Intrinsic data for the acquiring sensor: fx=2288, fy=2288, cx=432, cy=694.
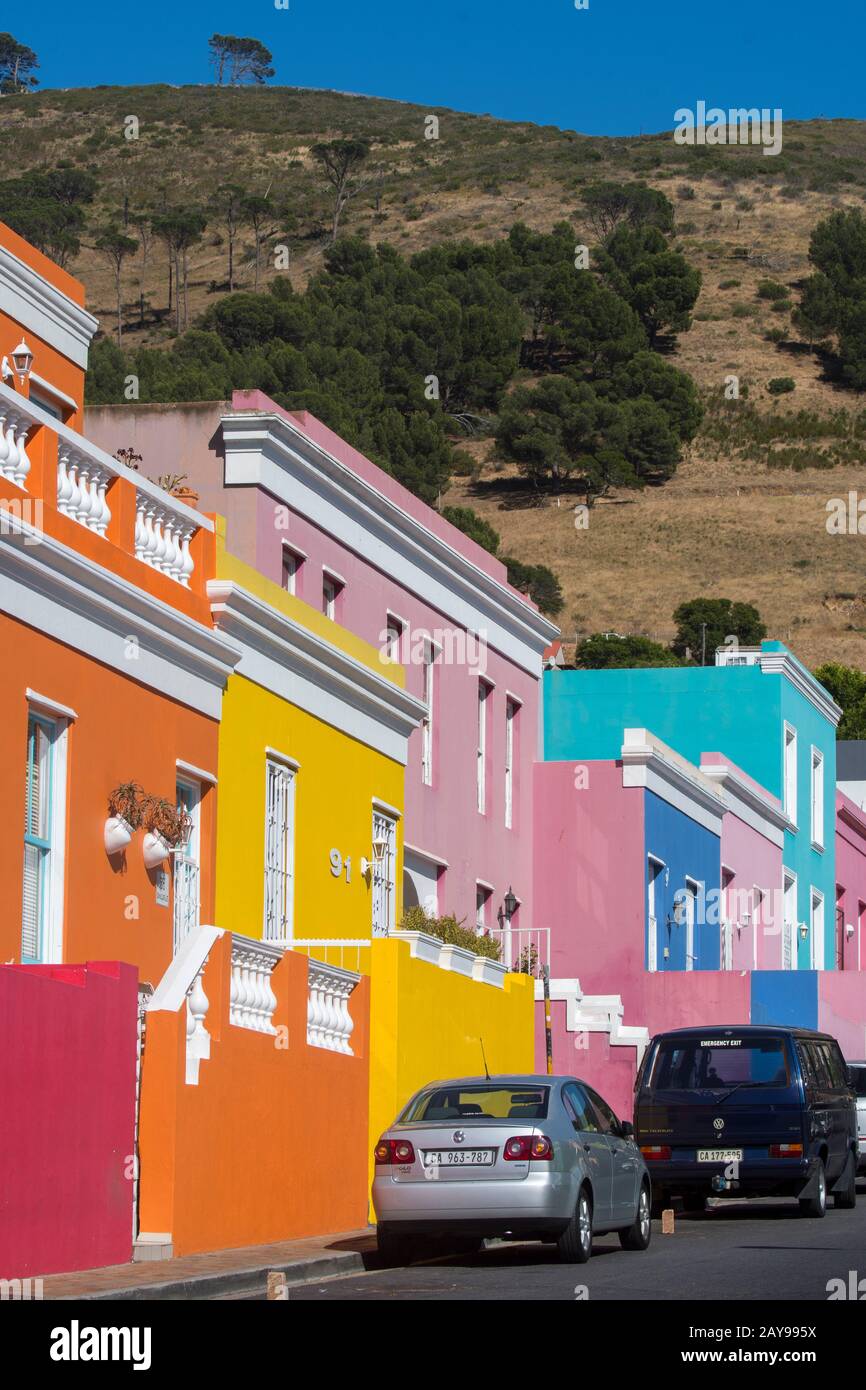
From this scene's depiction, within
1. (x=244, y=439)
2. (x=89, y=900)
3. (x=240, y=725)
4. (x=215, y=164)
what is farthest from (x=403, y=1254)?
(x=215, y=164)

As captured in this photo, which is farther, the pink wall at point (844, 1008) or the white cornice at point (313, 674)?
the pink wall at point (844, 1008)

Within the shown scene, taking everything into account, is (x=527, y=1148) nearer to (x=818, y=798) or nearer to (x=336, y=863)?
(x=336, y=863)

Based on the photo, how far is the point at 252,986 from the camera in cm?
1650

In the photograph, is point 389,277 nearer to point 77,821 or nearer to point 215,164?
point 215,164

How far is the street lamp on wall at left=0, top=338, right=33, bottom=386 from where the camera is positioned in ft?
64.3

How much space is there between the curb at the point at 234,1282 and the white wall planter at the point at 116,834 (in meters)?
3.26

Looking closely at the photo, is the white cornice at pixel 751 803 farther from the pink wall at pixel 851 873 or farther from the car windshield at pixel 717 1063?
the car windshield at pixel 717 1063

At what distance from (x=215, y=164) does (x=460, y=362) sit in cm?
6941

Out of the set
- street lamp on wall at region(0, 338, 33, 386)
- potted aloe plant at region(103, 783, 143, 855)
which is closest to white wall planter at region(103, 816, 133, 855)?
potted aloe plant at region(103, 783, 143, 855)

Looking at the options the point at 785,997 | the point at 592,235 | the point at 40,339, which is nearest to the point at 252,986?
the point at 40,339

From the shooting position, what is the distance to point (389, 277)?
112m

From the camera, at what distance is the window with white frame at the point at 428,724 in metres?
28.2

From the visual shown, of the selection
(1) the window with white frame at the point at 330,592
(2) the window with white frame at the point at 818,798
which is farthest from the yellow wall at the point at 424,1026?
(2) the window with white frame at the point at 818,798

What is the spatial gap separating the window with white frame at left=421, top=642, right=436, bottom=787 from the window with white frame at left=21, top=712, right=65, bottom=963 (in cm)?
1248
